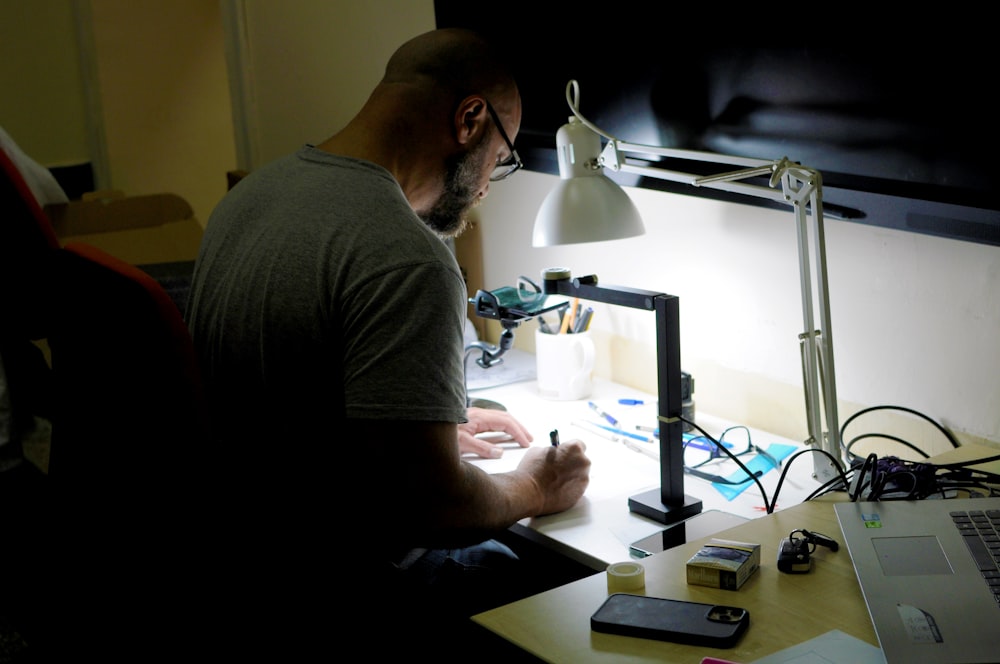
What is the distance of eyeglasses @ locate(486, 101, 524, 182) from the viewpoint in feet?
5.32

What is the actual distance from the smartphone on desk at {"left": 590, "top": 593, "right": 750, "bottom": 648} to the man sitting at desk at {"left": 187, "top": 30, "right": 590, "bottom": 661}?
0.34 meters

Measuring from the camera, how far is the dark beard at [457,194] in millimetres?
1640

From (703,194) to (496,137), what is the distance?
1.40ft

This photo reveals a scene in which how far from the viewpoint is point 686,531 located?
1430 millimetres

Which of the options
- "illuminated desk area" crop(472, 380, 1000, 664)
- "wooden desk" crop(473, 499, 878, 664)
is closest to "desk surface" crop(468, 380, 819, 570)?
"illuminated desk area" crop(472, 380, 1000, 664)

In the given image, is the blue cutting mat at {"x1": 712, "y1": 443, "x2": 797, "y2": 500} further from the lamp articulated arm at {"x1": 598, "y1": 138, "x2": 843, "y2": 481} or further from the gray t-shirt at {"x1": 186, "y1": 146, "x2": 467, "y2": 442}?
the gray t-shirt at {"x1": 186, "y1": 146, "x2": 467, "y2": 442}

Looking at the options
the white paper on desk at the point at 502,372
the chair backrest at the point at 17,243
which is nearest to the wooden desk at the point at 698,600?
the white paper on desk at the point at 502,372

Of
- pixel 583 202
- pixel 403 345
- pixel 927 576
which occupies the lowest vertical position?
pixel 927 576

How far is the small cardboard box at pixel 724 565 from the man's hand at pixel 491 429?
64 cm

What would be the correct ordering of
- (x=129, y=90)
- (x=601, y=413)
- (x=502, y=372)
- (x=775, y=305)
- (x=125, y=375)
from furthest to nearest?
(x=129, y=90), (x=502, y=372), (x=601, y=413), (x=775, y=305), (x=125, y=375)

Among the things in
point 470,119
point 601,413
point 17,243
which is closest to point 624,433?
point 601,413

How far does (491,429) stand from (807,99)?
30.5 inches

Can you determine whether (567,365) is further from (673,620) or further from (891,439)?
(673,620)

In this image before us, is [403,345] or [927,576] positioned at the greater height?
[403,345]
